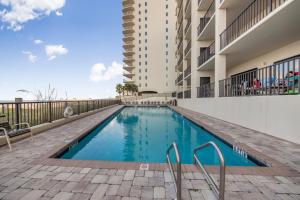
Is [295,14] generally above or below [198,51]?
below

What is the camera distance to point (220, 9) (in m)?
10.2

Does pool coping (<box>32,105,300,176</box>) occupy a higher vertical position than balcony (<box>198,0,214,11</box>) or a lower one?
lower

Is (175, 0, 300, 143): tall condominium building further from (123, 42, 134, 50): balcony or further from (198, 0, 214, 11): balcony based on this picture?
(123, 42, 134, 50): balcony

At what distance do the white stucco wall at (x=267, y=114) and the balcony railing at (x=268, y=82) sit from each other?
0.30 metres

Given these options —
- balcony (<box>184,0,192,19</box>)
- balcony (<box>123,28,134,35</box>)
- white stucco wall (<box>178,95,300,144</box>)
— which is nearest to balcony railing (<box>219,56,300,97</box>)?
white stucco wall (<box>178,95,300,144</box>)

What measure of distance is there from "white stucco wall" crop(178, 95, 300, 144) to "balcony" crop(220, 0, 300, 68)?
105 inches

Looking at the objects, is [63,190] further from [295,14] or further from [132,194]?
[295,14]

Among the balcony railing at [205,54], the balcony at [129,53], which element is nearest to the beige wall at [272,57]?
the balcony railing at [205,54]

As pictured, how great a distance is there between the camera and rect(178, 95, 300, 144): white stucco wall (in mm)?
4758

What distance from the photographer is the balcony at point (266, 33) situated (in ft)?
18.9

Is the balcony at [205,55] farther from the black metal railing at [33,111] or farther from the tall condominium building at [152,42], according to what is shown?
the tall condominium building at [152,42]

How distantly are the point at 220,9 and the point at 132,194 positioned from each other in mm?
10948

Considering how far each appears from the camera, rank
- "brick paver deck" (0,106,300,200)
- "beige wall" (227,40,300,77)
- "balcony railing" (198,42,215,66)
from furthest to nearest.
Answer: "balcony railing" (198,42,215,66)
"beige wall" (227,40,300,77)
"brick paver deck" (0,106,300,200)

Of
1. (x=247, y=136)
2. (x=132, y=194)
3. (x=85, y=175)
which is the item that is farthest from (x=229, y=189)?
(x=247, y=136)
